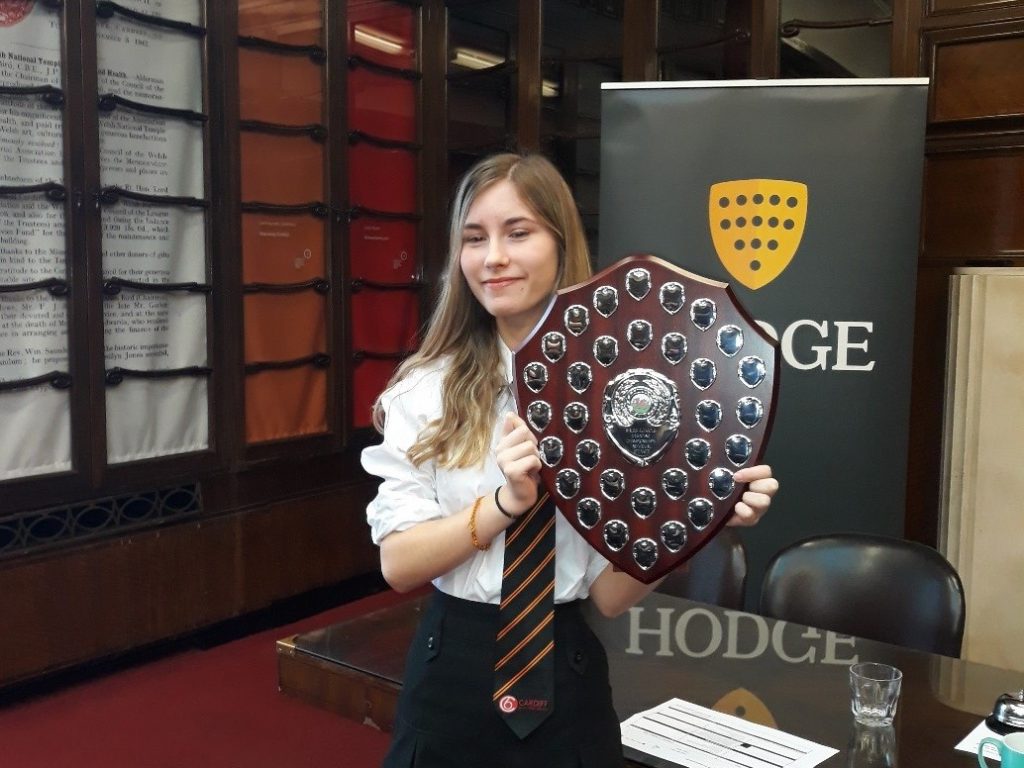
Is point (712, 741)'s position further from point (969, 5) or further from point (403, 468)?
point (969, 5)

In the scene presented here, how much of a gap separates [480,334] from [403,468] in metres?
0.22

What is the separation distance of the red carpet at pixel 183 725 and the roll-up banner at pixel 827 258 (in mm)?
1570

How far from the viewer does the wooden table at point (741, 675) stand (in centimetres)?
145

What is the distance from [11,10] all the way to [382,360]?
6.86 feet

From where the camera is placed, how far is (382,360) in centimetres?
477

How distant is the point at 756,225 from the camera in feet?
10.4

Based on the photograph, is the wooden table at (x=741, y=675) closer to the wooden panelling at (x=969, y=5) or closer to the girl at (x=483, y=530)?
the girl at (x=483, y=530)

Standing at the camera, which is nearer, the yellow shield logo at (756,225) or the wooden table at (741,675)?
the wooden table at (741,675)

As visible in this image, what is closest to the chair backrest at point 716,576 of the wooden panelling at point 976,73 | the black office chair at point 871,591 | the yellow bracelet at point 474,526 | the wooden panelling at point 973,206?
the black office chair at point 871,591

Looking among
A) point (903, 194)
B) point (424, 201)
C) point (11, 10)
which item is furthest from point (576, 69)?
point (11, 10)

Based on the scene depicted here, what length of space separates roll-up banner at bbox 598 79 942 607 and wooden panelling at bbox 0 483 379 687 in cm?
208

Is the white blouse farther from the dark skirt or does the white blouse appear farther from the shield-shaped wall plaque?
the shield-shaped wall plaque

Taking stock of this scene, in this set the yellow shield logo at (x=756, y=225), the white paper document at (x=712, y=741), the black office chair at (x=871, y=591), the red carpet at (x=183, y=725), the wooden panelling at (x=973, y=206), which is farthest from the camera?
the wooden panelling at (x=973, y=206)

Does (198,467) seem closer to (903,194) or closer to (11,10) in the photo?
(11,10)
